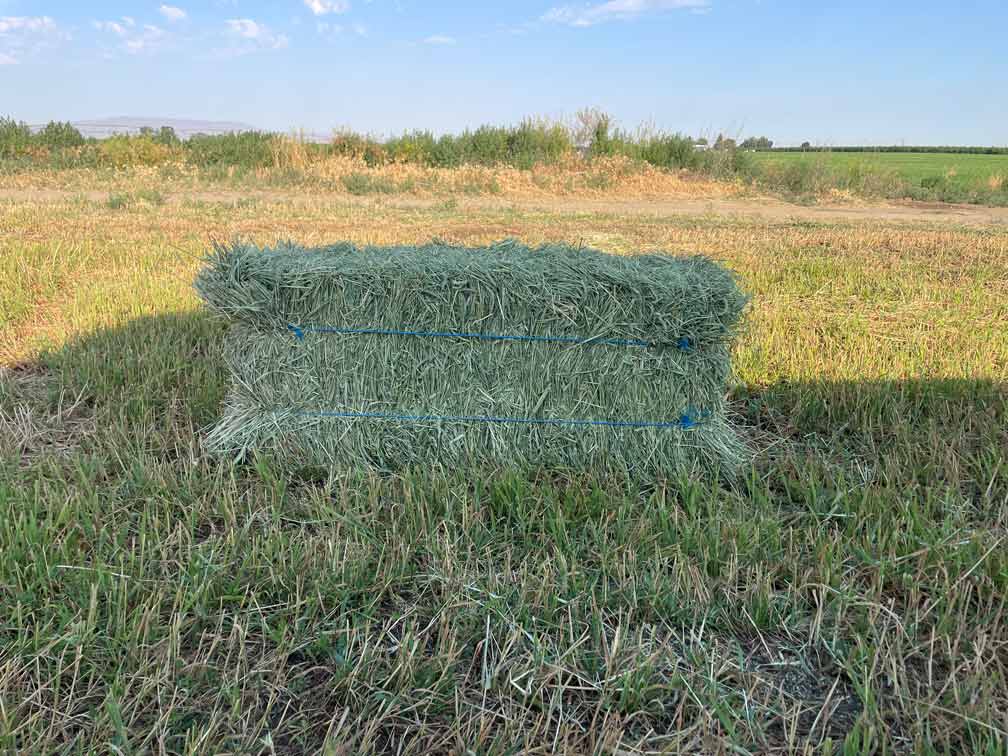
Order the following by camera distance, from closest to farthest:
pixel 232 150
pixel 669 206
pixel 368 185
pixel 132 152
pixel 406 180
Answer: pixel 669 206 → pixel 368 185 → pixel 406 180 → pixel 132 152 → pixel 232 150

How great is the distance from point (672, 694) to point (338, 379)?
215cm

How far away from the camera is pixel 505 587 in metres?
2.42

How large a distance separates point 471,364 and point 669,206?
1578cm

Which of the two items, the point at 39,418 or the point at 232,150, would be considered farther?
the point at 232,150

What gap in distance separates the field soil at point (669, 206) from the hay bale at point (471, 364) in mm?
12046

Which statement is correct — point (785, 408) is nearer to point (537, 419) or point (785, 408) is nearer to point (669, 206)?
point (537, 419)

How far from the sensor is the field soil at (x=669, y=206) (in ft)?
50.1

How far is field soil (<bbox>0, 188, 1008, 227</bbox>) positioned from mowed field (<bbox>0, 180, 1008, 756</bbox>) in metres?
11.9

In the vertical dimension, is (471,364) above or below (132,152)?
below

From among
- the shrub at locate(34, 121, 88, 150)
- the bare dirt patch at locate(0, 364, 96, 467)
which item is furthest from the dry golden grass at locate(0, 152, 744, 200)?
the bare dirt patch at locate(0, 364, 96, 467)

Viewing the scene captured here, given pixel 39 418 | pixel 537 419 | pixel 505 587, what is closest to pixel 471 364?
pixel 537 419

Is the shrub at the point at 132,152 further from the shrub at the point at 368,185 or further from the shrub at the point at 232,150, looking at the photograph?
the shrub at the point at 368,185

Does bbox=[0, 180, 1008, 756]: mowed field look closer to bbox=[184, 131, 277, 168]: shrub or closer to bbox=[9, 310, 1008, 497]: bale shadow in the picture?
bbox=[9, 310, 1008, 497]: bale shadow

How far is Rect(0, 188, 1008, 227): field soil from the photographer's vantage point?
1527 centimetres
